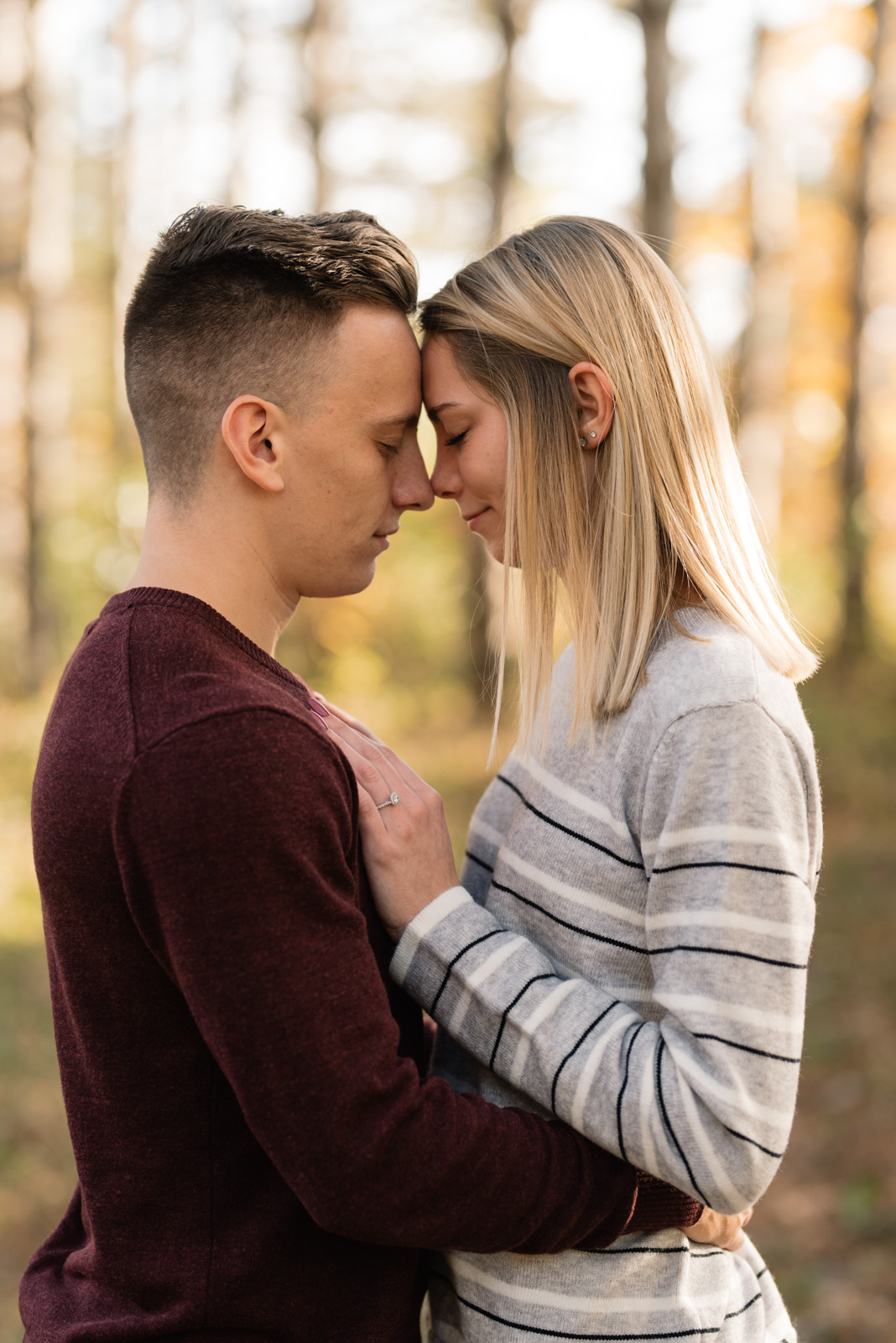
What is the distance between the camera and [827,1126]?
475cm

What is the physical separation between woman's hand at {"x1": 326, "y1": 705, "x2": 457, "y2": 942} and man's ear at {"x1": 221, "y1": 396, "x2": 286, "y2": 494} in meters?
0.41

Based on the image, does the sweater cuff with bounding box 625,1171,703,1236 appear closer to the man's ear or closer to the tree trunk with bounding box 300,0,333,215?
the man's ear

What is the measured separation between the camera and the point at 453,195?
19969 mm

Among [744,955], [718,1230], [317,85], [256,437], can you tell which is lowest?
[718,1230]

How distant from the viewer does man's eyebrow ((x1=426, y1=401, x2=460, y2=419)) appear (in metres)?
1.93

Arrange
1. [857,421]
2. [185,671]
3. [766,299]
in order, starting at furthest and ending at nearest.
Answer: [766,299], [857,421], [185,671]

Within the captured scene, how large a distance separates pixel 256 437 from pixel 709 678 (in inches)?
30.2

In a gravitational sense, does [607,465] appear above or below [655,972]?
above

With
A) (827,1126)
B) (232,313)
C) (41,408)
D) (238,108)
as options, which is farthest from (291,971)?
(238,108)

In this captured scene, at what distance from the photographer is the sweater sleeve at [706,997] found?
58.2 inches

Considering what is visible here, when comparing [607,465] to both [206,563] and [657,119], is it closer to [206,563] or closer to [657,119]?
[206,563]

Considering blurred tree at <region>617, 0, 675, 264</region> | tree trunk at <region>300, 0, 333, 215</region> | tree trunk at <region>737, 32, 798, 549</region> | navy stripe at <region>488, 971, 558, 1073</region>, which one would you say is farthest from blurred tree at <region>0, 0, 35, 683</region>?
navy stripe at <region>488, 971, 558, 1073</region>

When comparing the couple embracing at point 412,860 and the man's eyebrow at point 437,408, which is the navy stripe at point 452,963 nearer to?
the couple embracing at point 412,860

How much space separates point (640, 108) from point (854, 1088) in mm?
6909
